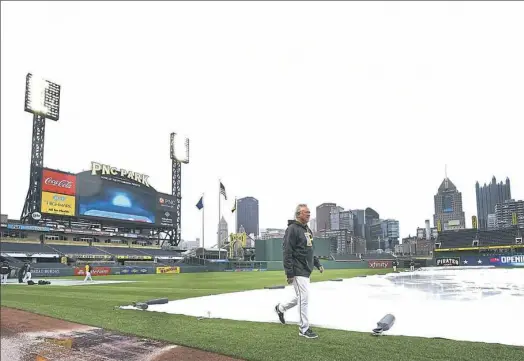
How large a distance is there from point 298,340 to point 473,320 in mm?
3865

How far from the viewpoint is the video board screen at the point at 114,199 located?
61.1 m

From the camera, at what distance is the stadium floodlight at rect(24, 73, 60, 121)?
54.4 m

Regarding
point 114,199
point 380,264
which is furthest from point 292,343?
point 114,199

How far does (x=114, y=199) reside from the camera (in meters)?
66.1

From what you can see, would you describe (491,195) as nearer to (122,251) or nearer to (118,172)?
(122,251)

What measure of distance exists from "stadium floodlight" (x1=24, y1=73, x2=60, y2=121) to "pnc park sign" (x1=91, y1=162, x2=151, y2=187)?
9.79 meters

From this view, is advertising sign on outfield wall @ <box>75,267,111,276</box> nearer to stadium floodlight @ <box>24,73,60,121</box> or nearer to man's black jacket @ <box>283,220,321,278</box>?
stadium floodlight @ <box>24,73,60,121</box>

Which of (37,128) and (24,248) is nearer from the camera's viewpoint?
(24,248)

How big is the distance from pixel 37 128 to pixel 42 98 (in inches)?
168

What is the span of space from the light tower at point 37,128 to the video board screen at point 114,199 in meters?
6.06

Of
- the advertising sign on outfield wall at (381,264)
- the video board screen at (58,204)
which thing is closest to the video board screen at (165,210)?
the video board screen at (58,204)

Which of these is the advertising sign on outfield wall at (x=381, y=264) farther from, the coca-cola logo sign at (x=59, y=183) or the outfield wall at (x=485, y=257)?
Answer: the coca-cola logo sign at (x=59, y=183)

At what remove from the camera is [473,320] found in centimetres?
769

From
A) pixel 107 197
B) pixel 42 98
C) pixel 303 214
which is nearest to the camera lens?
pixel 303 214
